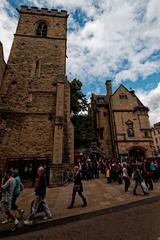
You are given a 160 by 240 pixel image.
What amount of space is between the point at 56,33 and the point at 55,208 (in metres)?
20.7

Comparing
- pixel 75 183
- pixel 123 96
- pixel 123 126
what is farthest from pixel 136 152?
pixel 75 183

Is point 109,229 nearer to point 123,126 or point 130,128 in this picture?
point 123,126

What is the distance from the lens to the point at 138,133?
79.8 feet

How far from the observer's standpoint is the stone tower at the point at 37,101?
43.0 ft

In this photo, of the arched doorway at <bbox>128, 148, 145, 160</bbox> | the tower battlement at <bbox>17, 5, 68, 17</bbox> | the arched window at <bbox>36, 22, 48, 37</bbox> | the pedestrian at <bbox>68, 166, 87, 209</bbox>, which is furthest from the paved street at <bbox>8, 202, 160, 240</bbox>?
the tower battlement at <bbox>17, 5, 68, 17</bbox>

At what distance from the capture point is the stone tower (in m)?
13.1

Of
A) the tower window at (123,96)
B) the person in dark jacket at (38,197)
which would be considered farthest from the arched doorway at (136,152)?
the person in dark jacket at (38,197)

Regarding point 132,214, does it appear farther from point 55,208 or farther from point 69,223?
point 55,208

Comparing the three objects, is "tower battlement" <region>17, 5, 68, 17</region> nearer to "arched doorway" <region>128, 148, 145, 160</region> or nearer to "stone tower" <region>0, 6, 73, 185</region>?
"stone tower" <region>0, 6, 73, 185</region>

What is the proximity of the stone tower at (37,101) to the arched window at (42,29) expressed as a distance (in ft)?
0.46

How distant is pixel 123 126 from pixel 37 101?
15.1 meters

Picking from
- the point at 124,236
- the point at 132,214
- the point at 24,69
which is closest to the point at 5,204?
the point at 124,236

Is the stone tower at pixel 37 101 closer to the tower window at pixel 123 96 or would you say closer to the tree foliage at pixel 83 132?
the tree foliage at pixel 83 132

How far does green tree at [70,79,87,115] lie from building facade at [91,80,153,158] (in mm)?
2980
